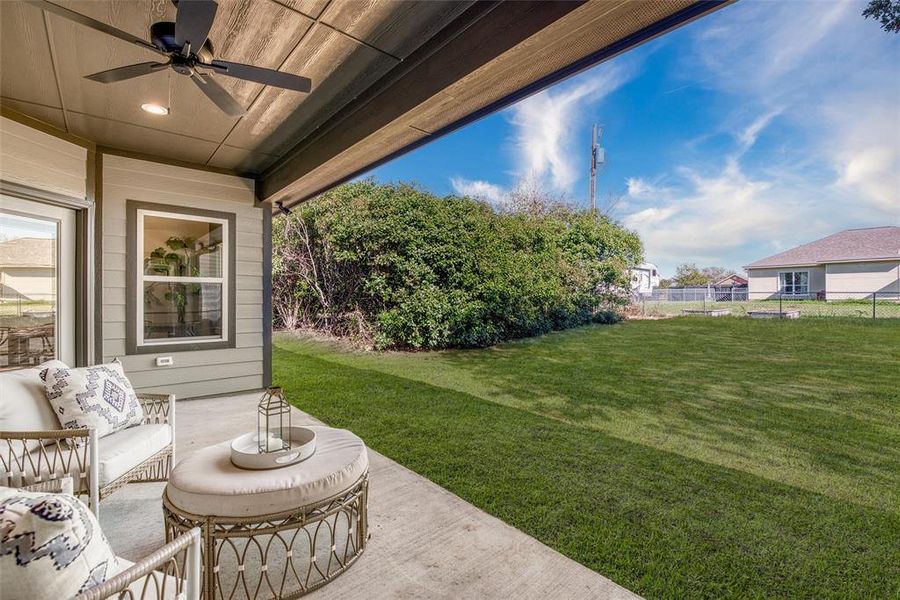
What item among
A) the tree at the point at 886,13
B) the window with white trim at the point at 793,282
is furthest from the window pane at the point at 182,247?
the window with white trim at the point at 793,282

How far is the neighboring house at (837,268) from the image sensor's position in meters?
7.14

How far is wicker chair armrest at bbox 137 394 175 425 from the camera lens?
262 cm

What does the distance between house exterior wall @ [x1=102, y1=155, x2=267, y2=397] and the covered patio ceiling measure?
24.1 inches

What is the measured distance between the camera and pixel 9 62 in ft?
8.37

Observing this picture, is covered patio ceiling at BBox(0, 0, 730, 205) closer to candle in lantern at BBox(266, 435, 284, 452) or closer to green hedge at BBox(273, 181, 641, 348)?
candle in lantern at BBox(266, 435, 284, 452)

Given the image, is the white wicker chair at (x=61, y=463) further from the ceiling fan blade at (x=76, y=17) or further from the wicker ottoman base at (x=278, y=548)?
the ceiling fan blade at (x=76, y=17)

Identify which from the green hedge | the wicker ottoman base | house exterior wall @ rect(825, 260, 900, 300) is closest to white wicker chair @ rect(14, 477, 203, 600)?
the wicker ottoman base

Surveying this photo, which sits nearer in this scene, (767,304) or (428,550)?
(428,550)

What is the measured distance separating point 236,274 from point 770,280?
1244 cm

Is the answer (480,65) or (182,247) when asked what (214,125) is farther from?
(480,65)

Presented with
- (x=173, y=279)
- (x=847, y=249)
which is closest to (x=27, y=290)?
(x=173, y=279)

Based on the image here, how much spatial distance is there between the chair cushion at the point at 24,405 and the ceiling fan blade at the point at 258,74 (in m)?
1.97

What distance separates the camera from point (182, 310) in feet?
15.0

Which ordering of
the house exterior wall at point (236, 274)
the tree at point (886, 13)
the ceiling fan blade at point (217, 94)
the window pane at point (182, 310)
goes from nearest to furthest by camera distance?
the ceiling fan blade at point (217, 94)
the tree at point (886, 13)
the house exterior wall at point (236, 274)
the window pane at point (182, 310)
